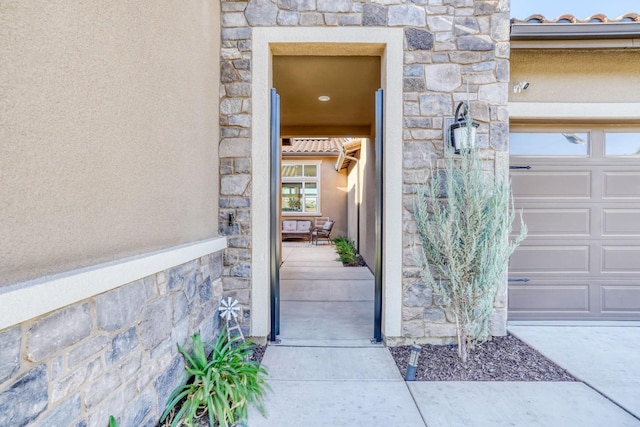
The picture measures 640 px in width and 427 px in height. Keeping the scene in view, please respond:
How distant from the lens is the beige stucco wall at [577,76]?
360 cm

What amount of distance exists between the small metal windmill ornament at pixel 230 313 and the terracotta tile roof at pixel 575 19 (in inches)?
162

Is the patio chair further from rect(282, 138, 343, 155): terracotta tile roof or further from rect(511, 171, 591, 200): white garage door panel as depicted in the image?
rect(511, 171, 591, 200): white garage door panel

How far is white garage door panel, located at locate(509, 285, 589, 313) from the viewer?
378cm

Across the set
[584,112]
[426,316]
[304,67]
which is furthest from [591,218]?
[304,67]

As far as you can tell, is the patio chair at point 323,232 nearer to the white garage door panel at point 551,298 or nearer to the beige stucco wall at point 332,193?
the beige stucco wall at point 332,193

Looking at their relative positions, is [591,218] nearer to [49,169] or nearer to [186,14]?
[186,14]

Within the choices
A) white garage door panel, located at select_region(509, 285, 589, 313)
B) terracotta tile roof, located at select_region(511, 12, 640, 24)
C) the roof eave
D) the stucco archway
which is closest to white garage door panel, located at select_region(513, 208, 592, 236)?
white garage door panel, located at select_region(509, 285, 589, 313)

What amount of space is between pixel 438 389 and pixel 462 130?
7.24 ft

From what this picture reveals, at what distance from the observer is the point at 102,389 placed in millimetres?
1582

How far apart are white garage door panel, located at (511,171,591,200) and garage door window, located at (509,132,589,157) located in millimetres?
248


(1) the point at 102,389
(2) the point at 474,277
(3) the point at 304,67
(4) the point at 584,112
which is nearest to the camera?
(1) the point at 102,389

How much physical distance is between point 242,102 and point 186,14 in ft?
2.86

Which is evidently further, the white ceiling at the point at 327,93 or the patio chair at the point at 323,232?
the patio chair at the point at 323,232

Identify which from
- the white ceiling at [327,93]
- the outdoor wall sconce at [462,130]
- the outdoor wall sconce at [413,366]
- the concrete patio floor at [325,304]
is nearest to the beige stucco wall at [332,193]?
the concrete patio floor at [325,304]
